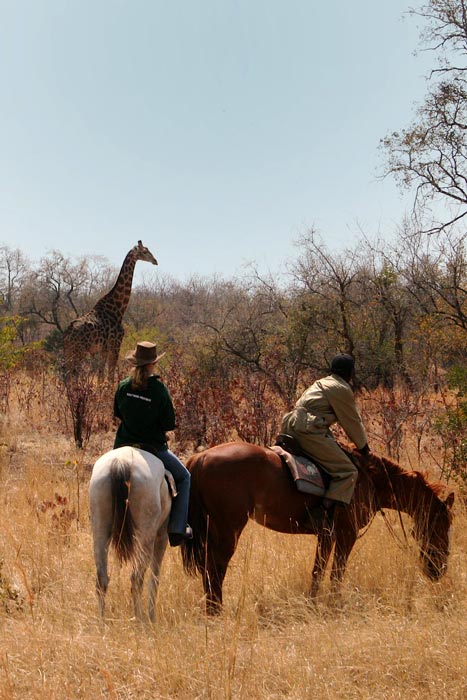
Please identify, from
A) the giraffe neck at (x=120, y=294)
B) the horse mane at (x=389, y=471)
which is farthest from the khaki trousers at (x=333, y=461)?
the giraffe neck at (x=120, y=294)

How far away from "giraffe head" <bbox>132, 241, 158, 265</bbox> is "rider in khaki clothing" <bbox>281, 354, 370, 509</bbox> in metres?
13.4

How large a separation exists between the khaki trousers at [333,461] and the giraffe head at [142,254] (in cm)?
1357

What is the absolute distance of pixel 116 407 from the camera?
4.93m

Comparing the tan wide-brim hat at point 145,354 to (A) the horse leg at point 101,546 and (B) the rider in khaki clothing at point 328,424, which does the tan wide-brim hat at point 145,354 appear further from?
(B) the rider in khaki clothing at point 328,424

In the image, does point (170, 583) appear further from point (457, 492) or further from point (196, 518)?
point (457, 492)

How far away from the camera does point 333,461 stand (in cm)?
497

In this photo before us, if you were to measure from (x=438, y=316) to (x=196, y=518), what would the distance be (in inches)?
377

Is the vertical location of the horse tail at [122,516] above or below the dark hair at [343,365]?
below

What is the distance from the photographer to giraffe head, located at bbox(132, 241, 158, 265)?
17.8m

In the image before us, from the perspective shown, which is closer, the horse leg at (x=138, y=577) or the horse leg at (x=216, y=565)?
the horse leg at (x=138, y=577)

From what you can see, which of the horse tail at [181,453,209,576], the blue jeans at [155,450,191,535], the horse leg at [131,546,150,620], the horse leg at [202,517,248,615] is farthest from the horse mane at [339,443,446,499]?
the horse leg at [131,546,150,620]

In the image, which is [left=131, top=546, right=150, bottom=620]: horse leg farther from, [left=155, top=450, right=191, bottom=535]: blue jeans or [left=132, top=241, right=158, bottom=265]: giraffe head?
[left=132, top=241, right=158, bottom=265]: giraffe head

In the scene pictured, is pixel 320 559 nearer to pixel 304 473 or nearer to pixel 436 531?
pixel 304 473

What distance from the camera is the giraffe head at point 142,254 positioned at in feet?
58.5
